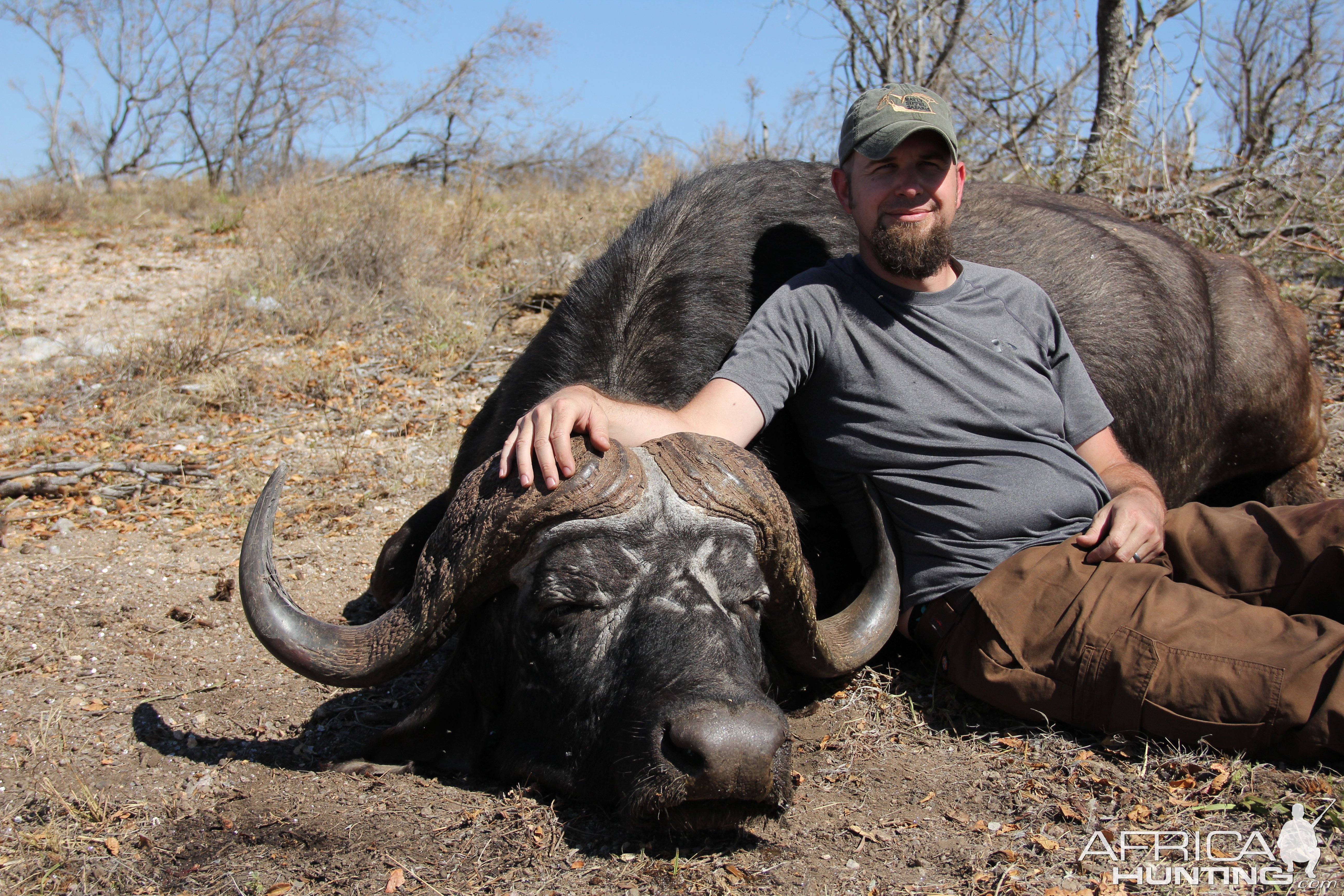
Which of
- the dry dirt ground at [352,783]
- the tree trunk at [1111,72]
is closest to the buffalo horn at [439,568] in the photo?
the dry dirt ground at [352,783]

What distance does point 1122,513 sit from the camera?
10.3 ft

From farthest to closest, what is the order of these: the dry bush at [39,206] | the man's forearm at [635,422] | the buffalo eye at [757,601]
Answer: the dry bush at [39,206] → the man's forearm at [635,422] → the buffalo eye at [757,601]

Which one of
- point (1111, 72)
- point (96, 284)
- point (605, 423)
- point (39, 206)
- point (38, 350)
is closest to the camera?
point (605, 423)

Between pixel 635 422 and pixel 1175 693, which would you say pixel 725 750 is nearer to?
pixel 635 422

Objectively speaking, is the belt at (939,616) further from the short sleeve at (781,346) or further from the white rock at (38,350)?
the white rock at (38,350)

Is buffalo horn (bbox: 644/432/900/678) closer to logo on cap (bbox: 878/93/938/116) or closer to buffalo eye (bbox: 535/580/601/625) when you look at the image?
buffalo eye (bbox: 535/580/601/625)

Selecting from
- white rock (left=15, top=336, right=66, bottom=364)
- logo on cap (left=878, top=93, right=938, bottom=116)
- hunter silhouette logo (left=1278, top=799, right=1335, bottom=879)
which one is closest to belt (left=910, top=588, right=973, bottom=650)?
hunter silhouette logo (left=1278, top=799, right=1335, bottom=879)

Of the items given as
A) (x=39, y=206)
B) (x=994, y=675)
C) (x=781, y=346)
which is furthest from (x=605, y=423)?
(x=39, y=206)

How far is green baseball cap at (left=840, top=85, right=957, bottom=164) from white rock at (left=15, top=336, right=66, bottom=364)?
6.01 m

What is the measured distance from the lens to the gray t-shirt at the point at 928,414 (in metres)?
3.15

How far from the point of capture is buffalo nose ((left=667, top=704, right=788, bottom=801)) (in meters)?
2.13

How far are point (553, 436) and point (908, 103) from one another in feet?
5.95

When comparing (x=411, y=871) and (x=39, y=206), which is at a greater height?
(x=39, y=206)

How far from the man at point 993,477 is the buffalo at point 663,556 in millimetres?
206
